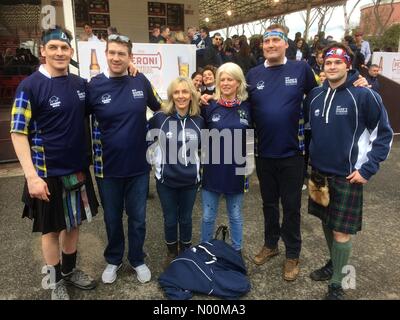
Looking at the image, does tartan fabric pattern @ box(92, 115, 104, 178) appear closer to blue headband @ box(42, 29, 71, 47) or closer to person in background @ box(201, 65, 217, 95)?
blue headband @ box(42, 29, 71, 47)

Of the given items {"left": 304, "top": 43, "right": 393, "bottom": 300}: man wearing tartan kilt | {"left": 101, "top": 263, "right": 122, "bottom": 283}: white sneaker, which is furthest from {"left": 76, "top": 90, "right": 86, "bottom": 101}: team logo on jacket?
{"left": 304, "top": 43, "right": 393, "bottom": 300}: man wearing tartan kilt

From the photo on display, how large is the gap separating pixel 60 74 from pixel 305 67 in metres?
1.96

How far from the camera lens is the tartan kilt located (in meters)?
2.62

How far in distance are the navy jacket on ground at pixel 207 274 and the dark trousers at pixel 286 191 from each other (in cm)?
49

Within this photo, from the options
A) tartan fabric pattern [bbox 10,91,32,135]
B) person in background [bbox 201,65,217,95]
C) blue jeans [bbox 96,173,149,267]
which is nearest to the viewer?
tartan fabric pattern [bbox 10,91,32,135]

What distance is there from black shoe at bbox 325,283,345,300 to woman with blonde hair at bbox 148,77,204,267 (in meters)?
1.37

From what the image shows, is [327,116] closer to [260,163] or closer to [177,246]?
[260,163]

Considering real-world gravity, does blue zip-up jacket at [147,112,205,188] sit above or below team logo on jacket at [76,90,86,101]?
below

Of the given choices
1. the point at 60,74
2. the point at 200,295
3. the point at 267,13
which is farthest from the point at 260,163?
the point at 267,13

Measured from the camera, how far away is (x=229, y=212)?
317 cm

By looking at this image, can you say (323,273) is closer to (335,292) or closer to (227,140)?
(335,292)

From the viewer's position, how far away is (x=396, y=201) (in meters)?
4.90

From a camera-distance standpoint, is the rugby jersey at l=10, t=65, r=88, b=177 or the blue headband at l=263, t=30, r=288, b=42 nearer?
the rugby jersey at l=10, t=65, r=88, b=177

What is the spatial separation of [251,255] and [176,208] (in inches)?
38.7
